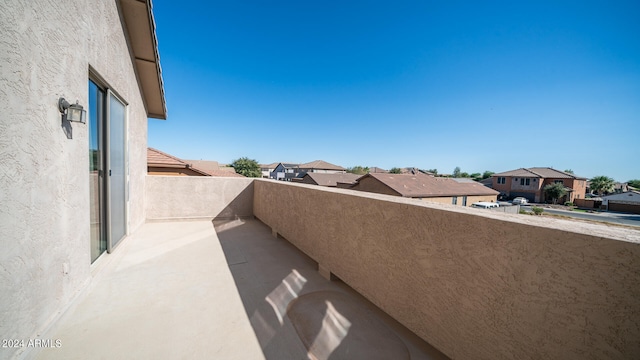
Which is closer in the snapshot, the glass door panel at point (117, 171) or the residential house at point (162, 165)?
the glass door panel at point (117, 171)

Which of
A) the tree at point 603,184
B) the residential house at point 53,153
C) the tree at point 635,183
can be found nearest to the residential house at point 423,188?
the residential house at point 53,153

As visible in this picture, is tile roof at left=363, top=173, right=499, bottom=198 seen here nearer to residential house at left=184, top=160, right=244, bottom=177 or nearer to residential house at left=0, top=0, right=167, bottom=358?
residential house at left=184, top=160, right=244, bottom=177

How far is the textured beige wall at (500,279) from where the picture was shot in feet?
3.44

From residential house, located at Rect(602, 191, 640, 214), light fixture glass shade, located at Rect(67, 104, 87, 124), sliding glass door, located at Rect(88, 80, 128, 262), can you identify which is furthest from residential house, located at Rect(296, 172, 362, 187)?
residential house, located at Rect(602, 191, 640, 214)

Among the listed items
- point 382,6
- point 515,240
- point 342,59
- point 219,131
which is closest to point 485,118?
point 342,59

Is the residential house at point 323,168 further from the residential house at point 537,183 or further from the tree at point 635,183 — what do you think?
the tree at point 635,183

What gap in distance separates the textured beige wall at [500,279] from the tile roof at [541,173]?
159 ft

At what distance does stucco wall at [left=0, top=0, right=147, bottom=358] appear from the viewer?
1495mm

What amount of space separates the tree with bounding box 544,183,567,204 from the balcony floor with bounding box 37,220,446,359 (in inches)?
1863

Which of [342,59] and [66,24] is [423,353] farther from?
[342,59]

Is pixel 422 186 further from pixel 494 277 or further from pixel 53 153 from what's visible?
pixel 53 153

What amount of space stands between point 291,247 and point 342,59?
14532mm

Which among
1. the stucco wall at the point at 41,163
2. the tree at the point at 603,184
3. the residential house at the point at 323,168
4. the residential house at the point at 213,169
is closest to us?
the stucco wall at the point at 41,163

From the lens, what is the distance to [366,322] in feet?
7.59
